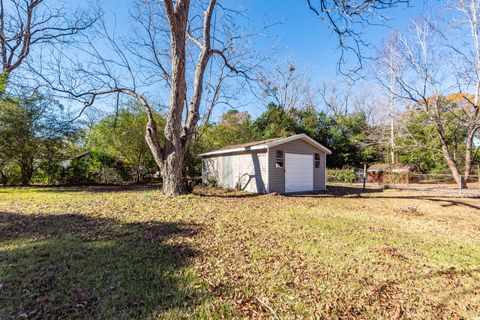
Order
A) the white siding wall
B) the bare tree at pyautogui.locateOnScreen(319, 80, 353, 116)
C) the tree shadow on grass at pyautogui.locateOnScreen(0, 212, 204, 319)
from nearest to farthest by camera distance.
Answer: the tree shadow on grass at pyautogui.locateOnScreen(0, 212, 204, 319)
the white siding wall
the bare tree at pyautogui.locateOnScreen(319, 80, 353, 116)

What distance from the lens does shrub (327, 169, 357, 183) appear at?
1872 centimetres

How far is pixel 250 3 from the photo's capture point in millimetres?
8688

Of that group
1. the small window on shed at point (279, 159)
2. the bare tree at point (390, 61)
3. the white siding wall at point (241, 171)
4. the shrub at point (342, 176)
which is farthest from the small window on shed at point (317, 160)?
the shrub at point (342, 176)

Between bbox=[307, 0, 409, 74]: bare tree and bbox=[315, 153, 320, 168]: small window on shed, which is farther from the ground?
bbox=[307, 0, 409, 74]: bare tree

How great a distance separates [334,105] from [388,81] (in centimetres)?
1388

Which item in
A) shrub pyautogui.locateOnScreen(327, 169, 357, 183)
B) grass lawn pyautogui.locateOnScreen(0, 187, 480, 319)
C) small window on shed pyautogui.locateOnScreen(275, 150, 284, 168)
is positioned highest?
small window on shed pyautogui.locateOnScreen(275, 150, 284, 168)

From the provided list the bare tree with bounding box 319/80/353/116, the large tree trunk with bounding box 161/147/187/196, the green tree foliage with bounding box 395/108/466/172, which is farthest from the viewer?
the bare tree with bounding box 319/80/353/116

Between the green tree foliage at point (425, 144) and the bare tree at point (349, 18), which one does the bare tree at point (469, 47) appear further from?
the bare tree at point (349, 18)

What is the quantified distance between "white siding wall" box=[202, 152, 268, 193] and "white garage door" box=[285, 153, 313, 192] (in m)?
1.30

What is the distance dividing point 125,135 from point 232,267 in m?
13.3

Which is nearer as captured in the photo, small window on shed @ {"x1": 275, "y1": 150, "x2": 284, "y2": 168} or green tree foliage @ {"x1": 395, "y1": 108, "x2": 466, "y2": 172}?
small window on shed @ {"x1": 275, "y1": 150, "x2": 284, "y2": 168}

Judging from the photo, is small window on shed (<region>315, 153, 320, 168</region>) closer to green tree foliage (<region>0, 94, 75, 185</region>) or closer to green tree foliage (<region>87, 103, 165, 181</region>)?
green tree foliage (<region>87, 103, 165, 181</region>)

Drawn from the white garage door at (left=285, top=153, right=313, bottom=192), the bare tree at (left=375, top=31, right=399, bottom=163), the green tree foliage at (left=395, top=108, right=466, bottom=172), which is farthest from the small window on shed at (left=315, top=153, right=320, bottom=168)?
the green tree foliage at (left=395, top=108, right=466, bottom=172)

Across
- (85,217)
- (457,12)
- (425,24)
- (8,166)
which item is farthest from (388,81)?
(8,166)
